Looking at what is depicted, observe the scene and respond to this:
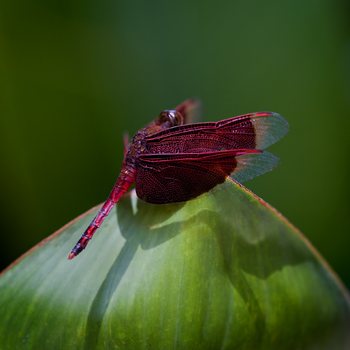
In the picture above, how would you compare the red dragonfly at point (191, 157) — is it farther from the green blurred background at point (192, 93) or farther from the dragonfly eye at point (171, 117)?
the green blurred background at point (192, 93)

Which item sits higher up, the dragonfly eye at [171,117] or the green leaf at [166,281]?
the dragonfly eye at [171,117]

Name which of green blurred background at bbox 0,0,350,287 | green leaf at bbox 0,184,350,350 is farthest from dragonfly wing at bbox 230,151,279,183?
green blurred background at bbox 0,0,350,287

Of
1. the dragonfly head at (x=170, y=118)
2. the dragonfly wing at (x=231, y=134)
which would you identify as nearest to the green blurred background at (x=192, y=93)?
the dragonfly head at (x=170, y=118)

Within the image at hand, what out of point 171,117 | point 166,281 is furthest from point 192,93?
point 166,281

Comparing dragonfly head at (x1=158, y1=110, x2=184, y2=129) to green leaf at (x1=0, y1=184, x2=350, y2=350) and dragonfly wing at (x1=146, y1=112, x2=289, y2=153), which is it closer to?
dragonfly wing at (x1=146, y1=112, x2=289, y2=153)

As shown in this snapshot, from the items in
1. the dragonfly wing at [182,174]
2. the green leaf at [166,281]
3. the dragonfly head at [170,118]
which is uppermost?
the dragonfly head at [170,118]

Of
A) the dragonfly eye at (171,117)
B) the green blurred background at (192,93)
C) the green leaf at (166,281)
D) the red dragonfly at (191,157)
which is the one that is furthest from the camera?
the green blurred background at (192,93)

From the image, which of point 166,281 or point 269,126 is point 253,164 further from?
point 166,281
